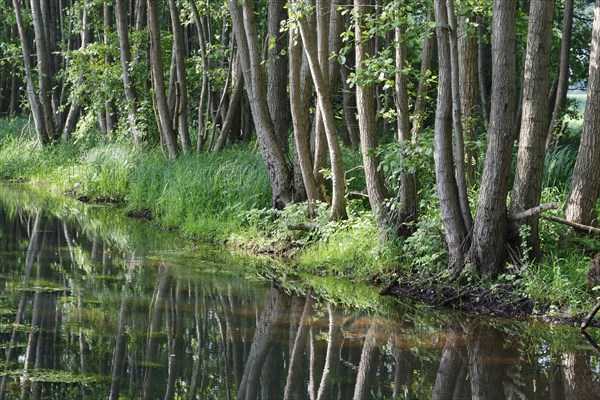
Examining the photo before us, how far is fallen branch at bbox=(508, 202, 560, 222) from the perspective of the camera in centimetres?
900

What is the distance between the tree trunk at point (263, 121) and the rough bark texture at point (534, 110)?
4.62 m

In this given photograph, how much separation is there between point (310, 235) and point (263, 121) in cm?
204

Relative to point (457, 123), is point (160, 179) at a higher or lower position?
lower

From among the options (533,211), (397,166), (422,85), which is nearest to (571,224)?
(533,211)

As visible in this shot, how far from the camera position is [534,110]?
9.41m

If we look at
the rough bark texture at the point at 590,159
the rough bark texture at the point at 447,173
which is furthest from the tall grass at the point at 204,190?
the rough bark texture at the point at 590,159

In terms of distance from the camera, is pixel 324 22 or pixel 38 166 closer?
pixel 324 22

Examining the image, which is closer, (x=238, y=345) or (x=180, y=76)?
(x=238, y=345)

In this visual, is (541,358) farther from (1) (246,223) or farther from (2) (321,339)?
(1) (246,223)

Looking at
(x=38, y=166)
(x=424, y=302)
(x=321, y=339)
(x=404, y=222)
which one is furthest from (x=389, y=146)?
(x=38, y=166)

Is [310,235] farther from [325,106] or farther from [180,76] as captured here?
[180,76]

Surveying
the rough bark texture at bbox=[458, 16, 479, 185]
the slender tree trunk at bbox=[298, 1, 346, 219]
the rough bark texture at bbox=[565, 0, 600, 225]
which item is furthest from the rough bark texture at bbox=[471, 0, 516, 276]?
the slender tree trunk at bbox=[298, 1, 346, 219]

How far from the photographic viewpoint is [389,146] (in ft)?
34.6

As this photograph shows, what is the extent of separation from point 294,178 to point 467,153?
2799 millimetres
